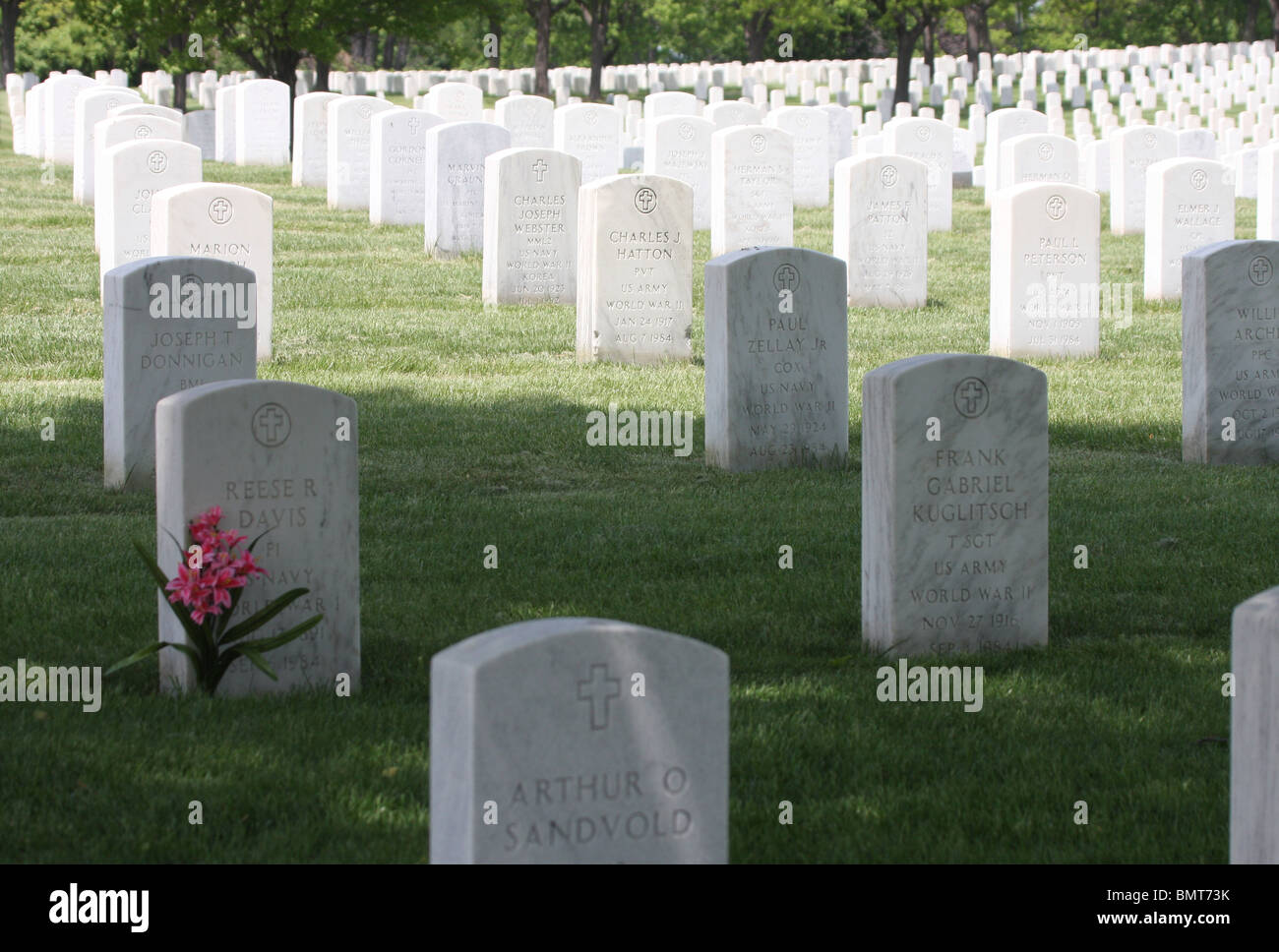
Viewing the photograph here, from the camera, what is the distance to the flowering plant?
5.76 meters

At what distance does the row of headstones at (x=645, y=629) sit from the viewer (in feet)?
12.0

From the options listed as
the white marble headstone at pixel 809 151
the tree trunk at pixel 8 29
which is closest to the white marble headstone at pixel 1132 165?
the white marble headstone at pixel 809 151

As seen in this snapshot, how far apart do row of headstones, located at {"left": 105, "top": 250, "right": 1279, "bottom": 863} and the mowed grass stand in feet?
0.98

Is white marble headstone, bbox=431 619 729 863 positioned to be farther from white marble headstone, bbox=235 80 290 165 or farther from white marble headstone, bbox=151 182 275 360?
white marble headstone, bbox=235 80 290 165

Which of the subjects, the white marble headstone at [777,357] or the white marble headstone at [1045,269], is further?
the white marble headstone at [1045,269]

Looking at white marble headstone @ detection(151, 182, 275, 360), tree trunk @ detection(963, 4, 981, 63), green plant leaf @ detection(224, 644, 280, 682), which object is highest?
tree trunk @ detection(963, 4, 981, 63)

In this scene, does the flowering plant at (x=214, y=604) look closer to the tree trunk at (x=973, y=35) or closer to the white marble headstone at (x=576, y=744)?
the white marble headstone at (x=576, y=744)

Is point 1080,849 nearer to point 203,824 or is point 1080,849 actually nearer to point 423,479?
point 203,824

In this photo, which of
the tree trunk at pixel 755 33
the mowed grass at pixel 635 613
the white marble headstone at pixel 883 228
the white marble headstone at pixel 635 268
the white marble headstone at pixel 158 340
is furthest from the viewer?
the tree trunk at pixel 755 33

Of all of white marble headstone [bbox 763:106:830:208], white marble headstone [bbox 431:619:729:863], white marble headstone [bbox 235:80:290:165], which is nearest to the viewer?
white marble headstone [bbox 431:619:729:863]
